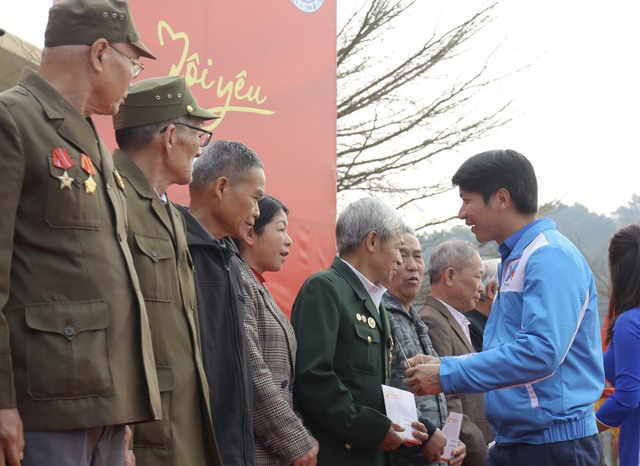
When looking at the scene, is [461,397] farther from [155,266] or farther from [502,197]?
A: [155,266]

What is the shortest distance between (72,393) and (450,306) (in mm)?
3561

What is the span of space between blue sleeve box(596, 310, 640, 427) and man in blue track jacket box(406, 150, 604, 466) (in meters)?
1.10

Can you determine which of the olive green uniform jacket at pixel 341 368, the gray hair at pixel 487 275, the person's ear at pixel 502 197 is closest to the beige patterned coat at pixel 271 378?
the olive green uniform jacket at pixel 341 368

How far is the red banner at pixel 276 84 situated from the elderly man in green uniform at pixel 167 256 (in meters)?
1.04

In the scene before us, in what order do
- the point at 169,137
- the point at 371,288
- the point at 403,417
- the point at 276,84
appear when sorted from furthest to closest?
the point at 276,84 → the point at 371,288 → the point at 403,417 → the point at 169,137

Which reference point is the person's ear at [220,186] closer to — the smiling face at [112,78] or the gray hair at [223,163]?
the gray hair at [223,163]

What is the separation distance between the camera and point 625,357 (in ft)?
15.1

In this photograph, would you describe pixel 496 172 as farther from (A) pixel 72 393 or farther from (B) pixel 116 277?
(A) pixel 72 393

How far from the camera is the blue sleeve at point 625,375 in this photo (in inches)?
179

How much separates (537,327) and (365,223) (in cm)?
126

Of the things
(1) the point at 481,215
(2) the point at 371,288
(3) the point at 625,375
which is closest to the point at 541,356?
(1) the point at 481,215

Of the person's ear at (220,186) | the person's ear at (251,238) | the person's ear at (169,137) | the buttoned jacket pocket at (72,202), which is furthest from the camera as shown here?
the person's ear at (251,238)

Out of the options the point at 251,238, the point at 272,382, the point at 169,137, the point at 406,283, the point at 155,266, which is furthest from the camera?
the point at 406,283

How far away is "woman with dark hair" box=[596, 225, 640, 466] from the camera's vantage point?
456cm
